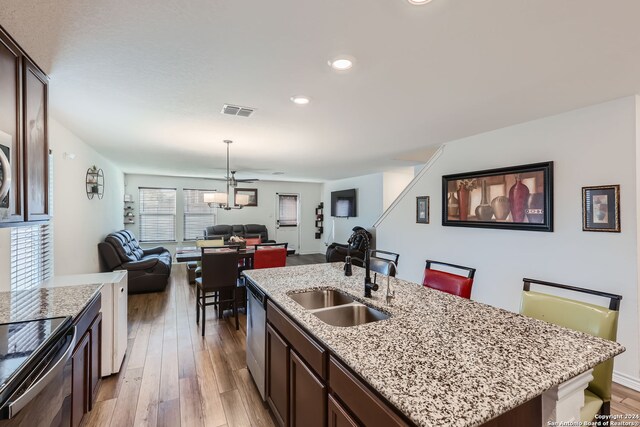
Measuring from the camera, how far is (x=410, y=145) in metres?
4.20

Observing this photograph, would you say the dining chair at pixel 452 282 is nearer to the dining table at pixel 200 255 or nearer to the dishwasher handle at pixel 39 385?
the dishwasher handle at pixel 39 385

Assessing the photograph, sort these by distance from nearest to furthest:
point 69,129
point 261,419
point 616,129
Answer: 1. point 261,419
2. point 616,129
3. point 69,129

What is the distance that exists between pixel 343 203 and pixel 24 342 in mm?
7640

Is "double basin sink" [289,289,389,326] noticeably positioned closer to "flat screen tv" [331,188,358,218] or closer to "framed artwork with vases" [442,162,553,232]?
"framed artwork with vases" [442,162,553,232]

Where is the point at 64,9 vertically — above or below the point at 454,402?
above

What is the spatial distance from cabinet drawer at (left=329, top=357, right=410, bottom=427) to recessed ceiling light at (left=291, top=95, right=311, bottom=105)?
1995 millimetres

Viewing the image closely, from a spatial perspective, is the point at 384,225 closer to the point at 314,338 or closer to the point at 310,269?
the point at 310,269

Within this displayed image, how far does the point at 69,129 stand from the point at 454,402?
14.7ft

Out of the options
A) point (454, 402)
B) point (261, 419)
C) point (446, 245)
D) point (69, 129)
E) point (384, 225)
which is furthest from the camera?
point (384, 225)

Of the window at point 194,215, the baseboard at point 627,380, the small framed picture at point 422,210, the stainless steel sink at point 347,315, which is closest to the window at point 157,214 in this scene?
the window at point 194,215

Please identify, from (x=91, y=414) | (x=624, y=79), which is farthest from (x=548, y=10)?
(x=91, y=414)

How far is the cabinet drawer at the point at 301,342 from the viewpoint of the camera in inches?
53.4

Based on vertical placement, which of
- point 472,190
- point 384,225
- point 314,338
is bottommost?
point 314,338

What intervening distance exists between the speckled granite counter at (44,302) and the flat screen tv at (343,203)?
6607 mm
